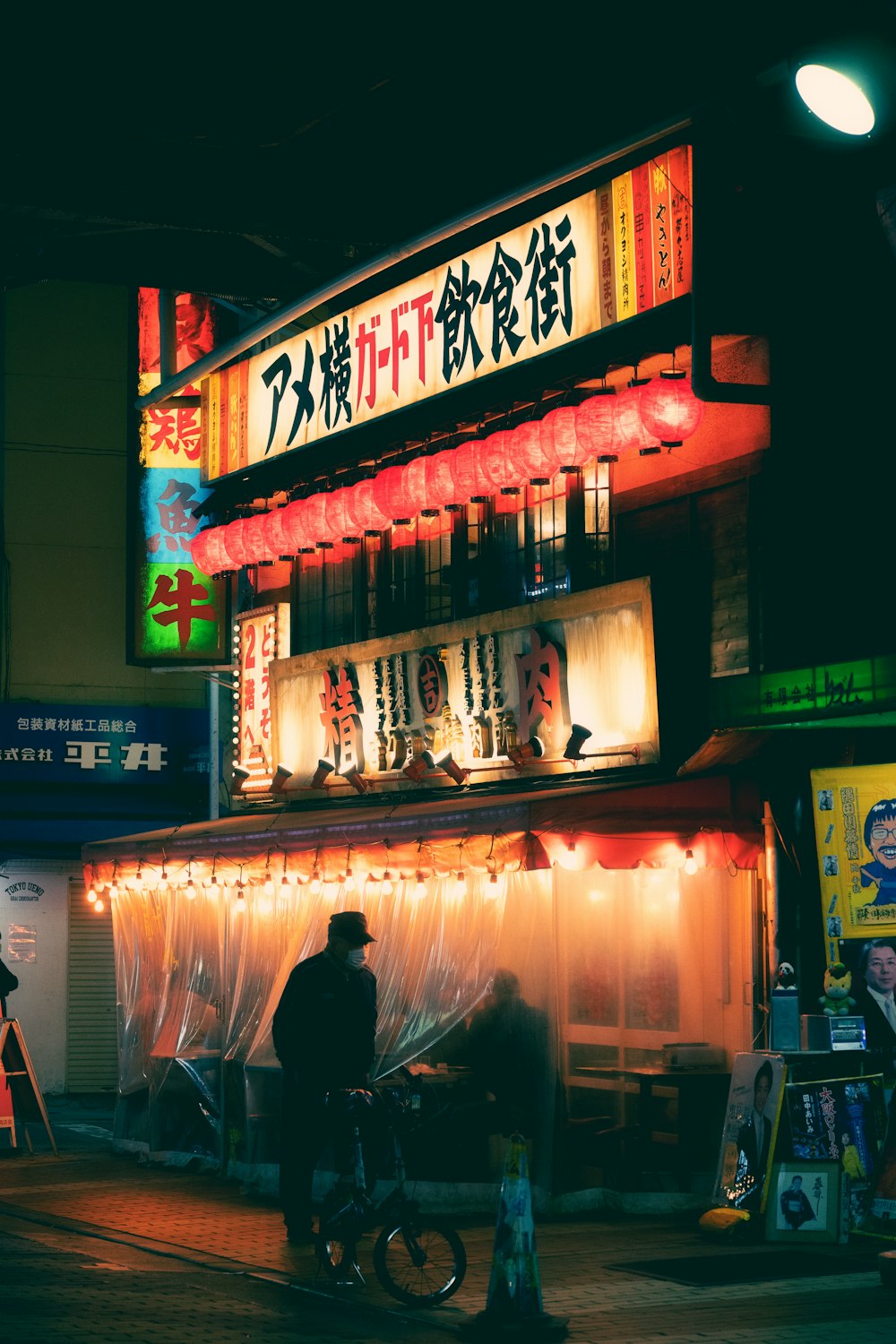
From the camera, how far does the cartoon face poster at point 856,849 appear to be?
1240 cm

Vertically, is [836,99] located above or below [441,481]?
above

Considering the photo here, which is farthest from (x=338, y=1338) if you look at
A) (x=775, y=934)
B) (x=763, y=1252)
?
(x=775, y=934)

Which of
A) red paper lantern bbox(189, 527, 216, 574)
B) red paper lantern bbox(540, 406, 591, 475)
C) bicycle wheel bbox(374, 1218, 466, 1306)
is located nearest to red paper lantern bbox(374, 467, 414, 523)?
red paper lantern bbox(540, 406, 591, 475)

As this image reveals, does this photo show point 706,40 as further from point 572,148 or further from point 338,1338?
point 338,1338

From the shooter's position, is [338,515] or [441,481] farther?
[338,515]

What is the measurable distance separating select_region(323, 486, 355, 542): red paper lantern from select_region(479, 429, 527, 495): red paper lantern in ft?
8.13

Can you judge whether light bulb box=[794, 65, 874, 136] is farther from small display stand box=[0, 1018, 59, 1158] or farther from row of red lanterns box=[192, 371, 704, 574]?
small display stand box=[0, 1018, 59, 1158]

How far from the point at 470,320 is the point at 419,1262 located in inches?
351

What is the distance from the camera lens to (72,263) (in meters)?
25.2

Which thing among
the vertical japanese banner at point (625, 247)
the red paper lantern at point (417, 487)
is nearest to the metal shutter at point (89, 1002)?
the red paper lantern at point (417, 487)

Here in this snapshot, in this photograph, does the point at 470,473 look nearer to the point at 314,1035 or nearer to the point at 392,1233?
the point at 314,1035

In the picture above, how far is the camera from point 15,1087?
17.4 m

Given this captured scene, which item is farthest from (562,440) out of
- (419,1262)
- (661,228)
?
(419,1262)

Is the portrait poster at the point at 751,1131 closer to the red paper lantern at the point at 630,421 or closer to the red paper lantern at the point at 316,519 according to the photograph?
the red paper lantern at the point at 630,421
